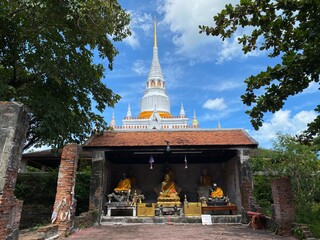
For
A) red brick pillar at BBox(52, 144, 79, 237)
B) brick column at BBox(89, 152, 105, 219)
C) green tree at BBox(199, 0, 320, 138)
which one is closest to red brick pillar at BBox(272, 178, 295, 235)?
green tree at BBox(199, 0, 320, 138)

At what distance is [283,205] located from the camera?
718 cm

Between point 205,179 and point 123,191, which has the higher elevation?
point 205,179

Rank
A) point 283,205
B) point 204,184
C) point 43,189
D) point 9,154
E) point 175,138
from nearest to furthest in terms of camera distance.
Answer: point 9,154, point 283,205, point 175,138, point 43,189, point 204,184

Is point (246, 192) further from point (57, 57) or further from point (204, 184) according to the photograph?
point (57, 57)

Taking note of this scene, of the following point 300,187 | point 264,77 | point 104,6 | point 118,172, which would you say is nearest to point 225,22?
point 264,77

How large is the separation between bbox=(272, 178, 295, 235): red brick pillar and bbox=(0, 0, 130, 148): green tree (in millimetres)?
6871

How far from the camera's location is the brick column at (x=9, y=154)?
415cm

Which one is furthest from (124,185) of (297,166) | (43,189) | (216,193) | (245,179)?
(297,166)

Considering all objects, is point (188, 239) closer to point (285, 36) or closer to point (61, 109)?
point (285, 36)

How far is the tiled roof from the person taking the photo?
35.6 ft

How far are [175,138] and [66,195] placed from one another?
5.31 metres

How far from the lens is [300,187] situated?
10531mm

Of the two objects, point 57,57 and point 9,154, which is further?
point 57,57

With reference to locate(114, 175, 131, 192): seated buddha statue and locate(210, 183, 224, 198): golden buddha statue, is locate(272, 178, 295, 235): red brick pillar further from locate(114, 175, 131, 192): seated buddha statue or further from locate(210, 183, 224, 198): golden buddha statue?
locate(114, 175, 131, 192): seated buddha statue
